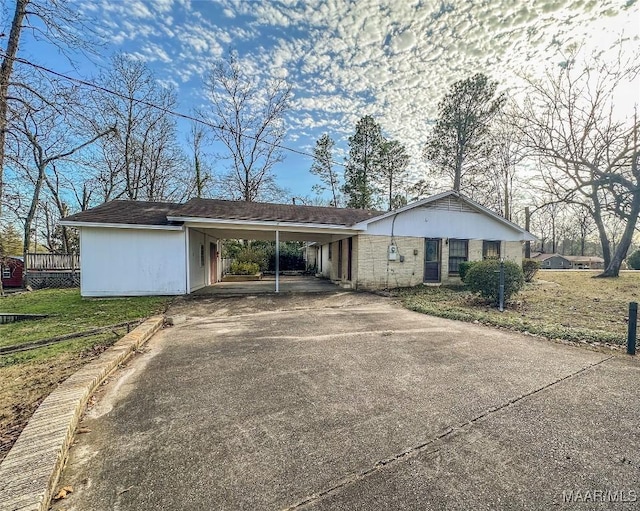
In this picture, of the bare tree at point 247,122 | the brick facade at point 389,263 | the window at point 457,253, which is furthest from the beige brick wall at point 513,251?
the bare tree at point 247,122

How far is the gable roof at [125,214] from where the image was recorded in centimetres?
1026

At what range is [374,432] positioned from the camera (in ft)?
8.16

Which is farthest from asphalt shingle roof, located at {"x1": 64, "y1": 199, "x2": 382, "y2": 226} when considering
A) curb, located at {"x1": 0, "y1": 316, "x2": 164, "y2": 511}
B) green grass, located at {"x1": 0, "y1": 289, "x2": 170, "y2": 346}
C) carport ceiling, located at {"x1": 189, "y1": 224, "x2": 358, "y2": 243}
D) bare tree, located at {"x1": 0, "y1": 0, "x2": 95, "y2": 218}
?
curb, located at {"x1": 0, "y1": 316, "x2": 164, "y2": 511}

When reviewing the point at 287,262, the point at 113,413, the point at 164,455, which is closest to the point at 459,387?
the point at 164,455

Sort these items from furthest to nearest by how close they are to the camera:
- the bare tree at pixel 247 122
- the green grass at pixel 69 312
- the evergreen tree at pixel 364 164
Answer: the evergreen tree at pixel 364 164 < the bare tree at pixel 247 122 < the green grass at pixel 69 312

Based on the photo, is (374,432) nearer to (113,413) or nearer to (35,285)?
(113,413)

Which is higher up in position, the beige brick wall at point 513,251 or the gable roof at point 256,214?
the gable roof at point 256,214

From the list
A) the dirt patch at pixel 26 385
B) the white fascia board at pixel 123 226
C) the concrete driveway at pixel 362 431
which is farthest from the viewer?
the white fascia board at pixel 123 226

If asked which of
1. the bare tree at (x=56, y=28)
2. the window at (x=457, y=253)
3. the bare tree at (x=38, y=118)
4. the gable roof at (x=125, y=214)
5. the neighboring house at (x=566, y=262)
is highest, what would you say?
the bare tree at (x=56, y=28)

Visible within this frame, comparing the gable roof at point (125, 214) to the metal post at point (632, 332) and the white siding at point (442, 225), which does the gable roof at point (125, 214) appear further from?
the metal post at point (632, 332)

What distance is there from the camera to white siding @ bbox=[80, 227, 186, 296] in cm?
1034

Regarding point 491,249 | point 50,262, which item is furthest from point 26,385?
point 50,262

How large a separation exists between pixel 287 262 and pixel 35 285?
13806mm

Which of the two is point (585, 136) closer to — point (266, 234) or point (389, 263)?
point (389, 263)
